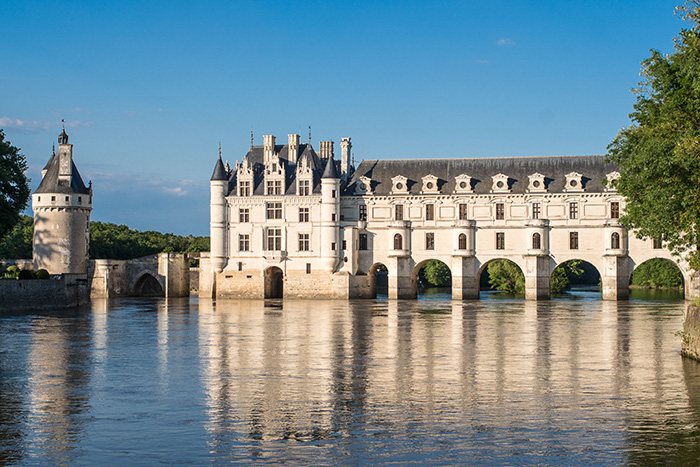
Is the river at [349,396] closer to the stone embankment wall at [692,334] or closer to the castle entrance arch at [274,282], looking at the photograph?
the stone embankment wall at [692,334]

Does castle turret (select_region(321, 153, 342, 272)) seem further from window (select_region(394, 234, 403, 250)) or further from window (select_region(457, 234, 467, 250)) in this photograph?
window (select_region(457, 234, 467, 250))

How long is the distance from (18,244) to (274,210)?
3240cm

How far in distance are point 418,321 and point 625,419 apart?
91.4 feet

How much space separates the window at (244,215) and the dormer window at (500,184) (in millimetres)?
21866

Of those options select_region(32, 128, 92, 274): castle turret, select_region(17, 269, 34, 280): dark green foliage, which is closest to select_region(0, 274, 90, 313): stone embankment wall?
select_region(17, 269, 34, 280): dark green foliage

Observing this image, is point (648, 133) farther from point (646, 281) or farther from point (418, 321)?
point (646, 281)

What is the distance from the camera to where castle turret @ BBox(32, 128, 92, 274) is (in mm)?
76188

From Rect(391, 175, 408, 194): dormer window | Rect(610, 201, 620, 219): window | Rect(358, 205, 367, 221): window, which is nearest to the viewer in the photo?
Rect(610, 201, 620, 219): window

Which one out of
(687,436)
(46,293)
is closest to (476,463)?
(687,436)

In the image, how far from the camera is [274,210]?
74062 millimetres

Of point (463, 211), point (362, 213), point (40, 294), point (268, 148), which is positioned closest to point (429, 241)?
point (463, 211)

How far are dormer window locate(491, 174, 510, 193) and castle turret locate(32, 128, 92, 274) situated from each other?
1502 inches

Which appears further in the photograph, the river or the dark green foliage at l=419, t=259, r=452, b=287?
the dark green foliage at l=419, t=259, r=452, b=287

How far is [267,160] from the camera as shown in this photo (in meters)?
75.4
